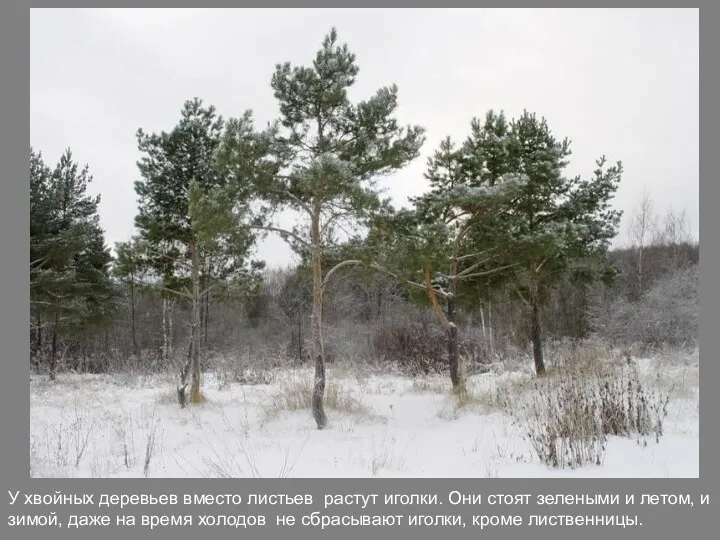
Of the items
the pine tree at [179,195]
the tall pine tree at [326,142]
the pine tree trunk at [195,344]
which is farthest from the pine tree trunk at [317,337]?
the pine tree trunk at [195,344]

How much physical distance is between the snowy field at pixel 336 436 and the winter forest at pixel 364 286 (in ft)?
0.20

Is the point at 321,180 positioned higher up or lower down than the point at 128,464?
higher up

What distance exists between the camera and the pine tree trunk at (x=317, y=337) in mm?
9711

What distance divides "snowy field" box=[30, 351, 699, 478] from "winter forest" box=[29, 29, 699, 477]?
60 millimetres

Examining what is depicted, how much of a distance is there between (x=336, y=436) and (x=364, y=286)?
5.22 m

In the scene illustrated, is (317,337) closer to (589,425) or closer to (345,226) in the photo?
(345,226)

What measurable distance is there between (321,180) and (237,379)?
38.8 ft

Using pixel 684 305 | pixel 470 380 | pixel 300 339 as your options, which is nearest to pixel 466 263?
pixel 470 380

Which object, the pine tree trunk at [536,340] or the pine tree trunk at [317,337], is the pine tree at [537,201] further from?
the pine tree trunk at [317,337]

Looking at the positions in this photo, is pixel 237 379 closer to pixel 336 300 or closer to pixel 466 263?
pixel 466 263

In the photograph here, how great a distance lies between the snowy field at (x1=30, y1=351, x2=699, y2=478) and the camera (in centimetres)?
598

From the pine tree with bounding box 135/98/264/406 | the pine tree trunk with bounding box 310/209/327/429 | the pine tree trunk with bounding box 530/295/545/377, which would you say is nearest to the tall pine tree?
the pine tree trunk with bounding box 310/209/327/429

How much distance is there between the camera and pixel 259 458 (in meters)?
7.00

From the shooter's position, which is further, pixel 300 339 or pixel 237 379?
pixel 300 339
